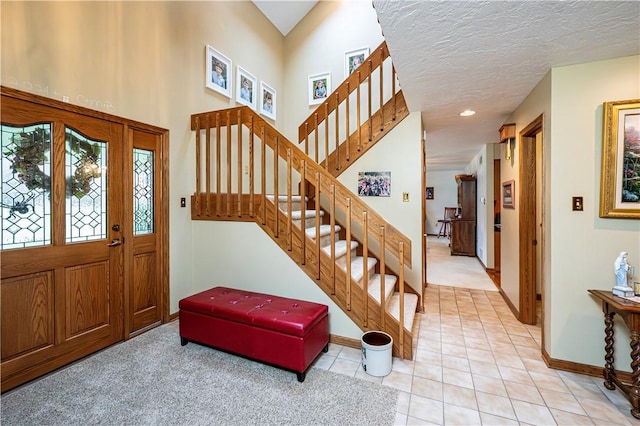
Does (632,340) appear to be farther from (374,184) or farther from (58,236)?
(58,236)

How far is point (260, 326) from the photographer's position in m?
2.28

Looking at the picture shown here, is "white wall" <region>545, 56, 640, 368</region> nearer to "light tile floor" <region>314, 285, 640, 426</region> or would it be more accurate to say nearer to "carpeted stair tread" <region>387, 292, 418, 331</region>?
"light tile floor" <region>314, 285, 640, 426</region>

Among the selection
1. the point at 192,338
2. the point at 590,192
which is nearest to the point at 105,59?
the point at 192,338

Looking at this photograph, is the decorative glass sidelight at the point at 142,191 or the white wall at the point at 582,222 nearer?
the white wall at the point at 582,222

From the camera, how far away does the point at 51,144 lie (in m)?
2.24

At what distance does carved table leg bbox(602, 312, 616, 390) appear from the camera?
80.7 inches

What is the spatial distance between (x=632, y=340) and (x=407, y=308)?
5.47 ft

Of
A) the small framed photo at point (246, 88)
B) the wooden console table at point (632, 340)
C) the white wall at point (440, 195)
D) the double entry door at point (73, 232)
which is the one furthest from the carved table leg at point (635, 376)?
the white wall at point (440, 195)

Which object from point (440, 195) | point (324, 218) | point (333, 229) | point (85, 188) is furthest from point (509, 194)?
point (440, 195)

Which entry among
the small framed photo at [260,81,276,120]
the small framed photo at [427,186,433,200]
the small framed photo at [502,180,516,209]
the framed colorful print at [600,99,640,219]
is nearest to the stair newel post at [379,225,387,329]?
the framed colorful print at [600,99,640,219]

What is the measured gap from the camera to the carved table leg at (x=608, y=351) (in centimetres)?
205

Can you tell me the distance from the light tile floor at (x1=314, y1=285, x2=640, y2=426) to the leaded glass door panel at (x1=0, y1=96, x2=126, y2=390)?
2.13 meters

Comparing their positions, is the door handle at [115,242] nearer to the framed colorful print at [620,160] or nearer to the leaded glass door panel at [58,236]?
the leaded glass door panel at [58,236]

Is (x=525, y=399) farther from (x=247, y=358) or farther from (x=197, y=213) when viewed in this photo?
(x=197, y=213)
